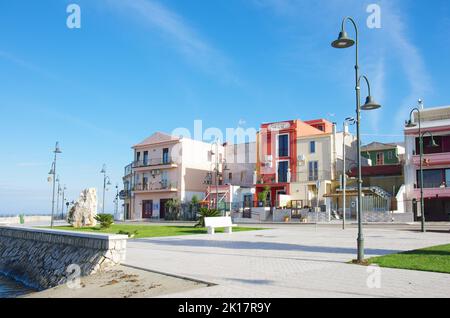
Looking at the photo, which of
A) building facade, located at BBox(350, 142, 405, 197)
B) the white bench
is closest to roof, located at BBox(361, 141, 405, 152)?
building facade, located at BBox(350, 142, 405, 197)

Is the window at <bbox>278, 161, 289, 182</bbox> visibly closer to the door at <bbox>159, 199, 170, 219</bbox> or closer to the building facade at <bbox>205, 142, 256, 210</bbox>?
the building facade at <bbox>205, 142, 256, 210</bbox>

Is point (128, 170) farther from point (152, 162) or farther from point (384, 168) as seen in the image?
point (384, 168)

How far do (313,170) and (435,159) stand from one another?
1311cm

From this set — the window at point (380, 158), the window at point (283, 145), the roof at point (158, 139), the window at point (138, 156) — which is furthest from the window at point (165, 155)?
the window at point (380, 158)

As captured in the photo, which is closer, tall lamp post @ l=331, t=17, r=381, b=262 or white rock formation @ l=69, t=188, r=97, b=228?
tall lamp post @ l=331, t=17, r=381, b=262

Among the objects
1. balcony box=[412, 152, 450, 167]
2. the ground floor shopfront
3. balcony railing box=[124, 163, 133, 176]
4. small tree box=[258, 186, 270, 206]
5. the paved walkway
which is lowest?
the paved walkway

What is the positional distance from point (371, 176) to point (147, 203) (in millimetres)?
29959

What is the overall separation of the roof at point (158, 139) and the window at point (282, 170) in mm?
13987

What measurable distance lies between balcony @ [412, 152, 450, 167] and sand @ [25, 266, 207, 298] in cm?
3602

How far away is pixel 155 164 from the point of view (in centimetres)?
5884

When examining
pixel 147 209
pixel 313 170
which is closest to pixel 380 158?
pixel 313 170

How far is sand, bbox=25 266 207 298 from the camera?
27.9ft

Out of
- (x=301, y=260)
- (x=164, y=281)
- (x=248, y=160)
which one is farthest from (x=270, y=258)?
(x=248, y=160)
